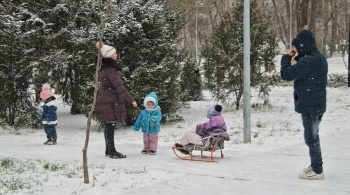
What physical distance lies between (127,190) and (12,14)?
9.49 m

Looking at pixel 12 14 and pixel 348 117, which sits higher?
pixel 12 14

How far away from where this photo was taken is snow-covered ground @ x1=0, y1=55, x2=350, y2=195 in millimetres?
6129

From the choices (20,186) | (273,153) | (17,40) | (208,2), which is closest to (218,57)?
(17,40)

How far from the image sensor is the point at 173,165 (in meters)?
7.71

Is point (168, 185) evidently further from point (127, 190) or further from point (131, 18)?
point (131, 18)

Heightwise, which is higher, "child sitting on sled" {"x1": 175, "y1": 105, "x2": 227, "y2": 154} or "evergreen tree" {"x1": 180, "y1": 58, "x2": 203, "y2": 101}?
"evergreen tree" {"x1": 180, "y1": 58, "x2": 203, "y2": 101}

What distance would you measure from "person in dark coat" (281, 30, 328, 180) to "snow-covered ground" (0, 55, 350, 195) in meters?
0.67

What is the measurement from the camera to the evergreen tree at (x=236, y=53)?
15750 mm

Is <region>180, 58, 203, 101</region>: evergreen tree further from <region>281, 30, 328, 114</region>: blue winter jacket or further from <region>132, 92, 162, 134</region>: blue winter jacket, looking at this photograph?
<region>281, 30, 328, 114</region>: blue winter jacket

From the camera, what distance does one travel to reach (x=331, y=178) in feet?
21.4

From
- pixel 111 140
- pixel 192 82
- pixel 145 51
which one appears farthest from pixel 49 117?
pixel 192 82

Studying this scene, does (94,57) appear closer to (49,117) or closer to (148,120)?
(49,117)

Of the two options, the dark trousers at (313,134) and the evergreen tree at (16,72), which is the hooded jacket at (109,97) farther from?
the evergreen tree at (16,72)

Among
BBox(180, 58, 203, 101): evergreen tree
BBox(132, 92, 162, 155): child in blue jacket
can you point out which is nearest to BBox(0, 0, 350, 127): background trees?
BBox(132, 92, 162, 155): child in blue jacket
